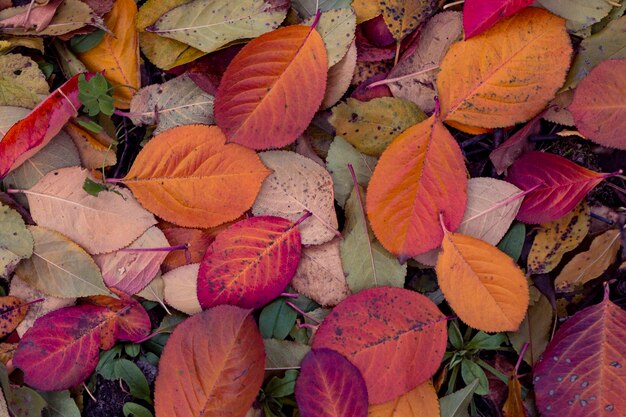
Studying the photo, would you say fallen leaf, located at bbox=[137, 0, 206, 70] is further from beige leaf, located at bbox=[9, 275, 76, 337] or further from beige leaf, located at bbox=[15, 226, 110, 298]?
beige leaf, located at bbox=[9, 275, 76, 337]

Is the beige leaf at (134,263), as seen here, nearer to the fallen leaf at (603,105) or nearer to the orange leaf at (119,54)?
the orange leaf at (119,54)

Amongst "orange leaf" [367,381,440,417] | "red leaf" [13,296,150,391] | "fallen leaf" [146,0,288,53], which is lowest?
"orange leaf" [367,381,440,417]

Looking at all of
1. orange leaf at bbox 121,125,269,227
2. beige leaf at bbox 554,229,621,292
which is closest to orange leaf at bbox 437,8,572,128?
beige leaf at bbox 554,229,621,292

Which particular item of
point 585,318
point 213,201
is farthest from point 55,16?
point 585,318

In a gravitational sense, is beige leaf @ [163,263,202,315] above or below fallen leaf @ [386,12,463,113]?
below

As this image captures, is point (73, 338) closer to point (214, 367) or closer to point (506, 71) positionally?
point (214, 367)

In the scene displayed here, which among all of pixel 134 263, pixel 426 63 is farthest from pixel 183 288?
pixel 426 63

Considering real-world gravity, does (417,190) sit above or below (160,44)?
below

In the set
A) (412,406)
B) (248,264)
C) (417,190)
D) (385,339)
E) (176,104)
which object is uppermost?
(176,104)
